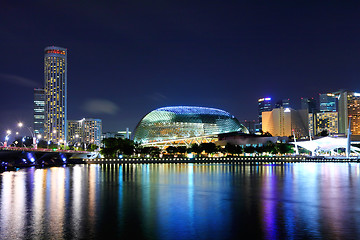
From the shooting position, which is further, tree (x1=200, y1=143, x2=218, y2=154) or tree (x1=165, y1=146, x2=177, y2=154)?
tree (x1=165, y1=146, x2=177, y2=154)

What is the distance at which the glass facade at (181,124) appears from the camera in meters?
172

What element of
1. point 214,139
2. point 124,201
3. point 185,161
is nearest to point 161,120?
point 214,139

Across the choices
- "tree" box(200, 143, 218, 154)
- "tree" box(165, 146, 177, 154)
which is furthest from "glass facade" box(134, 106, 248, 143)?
"tree" box(200, 143, 218, 154)

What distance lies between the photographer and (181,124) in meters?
173

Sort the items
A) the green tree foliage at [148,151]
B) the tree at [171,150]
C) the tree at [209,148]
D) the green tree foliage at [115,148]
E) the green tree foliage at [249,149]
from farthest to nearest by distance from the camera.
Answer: the tree at [171,150], the green tree foliage at [249,149], the green tree foliage at [148,151], the tree at [209,148], the green tree foliage at [115,148]

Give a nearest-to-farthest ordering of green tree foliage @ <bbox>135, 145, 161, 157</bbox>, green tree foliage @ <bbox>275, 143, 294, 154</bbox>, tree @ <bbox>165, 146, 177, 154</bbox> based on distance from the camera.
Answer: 1. green tree foliage @ <bbox>135, 145, 161, 157</bbox>
2. tree @ <bbox>165, 146, 177, 154</bbox>
3. green tree foliage @ <bbox>275, 143, 294, 154</bbox>

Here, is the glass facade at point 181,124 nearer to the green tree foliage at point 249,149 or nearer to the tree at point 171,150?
the tree at point 171,150

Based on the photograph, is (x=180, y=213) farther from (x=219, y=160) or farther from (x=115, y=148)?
(x=115, y=148)

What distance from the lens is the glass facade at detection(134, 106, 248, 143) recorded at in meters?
172

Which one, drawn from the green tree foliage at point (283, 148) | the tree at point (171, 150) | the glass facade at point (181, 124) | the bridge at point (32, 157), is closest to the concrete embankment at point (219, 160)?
the bridge at point (32, 157)

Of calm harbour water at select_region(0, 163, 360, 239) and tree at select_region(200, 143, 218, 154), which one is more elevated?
tree at select_region(200, 143, 218, 154)

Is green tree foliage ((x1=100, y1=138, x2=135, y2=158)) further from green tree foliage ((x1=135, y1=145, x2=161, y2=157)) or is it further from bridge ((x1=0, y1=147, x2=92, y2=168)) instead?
bridge ((x1=0, y1=147, x2=92, y2=168))

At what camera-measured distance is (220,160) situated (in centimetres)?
12488

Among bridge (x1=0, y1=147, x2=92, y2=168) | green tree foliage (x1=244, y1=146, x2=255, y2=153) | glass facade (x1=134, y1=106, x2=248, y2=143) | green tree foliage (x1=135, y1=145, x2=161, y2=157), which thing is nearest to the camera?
bridge (x1=0, y1=147, x2=92, y2=168)
